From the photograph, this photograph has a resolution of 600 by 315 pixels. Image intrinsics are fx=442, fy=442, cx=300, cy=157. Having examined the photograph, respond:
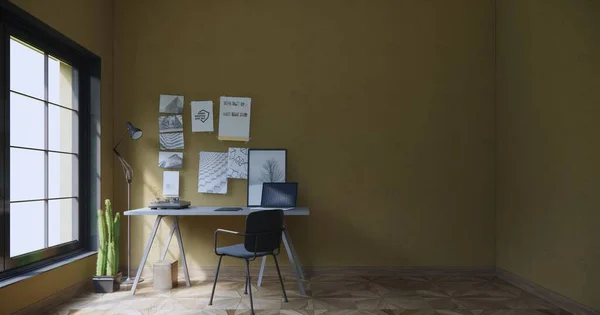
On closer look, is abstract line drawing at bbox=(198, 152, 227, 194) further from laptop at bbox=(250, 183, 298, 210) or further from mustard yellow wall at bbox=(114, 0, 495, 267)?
laptop at bbox=(250, 183, 298, 210)

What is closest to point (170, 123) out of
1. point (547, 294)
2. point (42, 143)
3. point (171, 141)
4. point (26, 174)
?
point (171, 141)

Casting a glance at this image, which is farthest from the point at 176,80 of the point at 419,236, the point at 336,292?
the point at 419,236

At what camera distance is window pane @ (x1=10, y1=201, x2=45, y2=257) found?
3.38 metres

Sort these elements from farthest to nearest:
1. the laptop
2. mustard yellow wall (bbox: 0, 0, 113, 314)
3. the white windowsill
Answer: the laptop < mustard yellow wall (bbox: 0, 0, 113, 314) < the white windowsill

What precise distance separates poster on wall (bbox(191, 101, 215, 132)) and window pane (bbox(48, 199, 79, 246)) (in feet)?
4.64

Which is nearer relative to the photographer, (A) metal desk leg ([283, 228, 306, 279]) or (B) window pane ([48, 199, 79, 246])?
(B) window pane ([48, 199, 79, 246])

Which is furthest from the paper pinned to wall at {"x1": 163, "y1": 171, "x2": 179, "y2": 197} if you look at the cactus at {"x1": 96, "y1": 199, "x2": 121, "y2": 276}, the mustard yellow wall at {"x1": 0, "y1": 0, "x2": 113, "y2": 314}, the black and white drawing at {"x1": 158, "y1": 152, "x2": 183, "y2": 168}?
the cactus at {"x1": 96, "y1": 199, "x2": 121, "y2": 276}

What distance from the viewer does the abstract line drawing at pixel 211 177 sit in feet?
15.7

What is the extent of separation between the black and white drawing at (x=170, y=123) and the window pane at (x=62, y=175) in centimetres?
92

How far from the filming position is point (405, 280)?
459 centimetres

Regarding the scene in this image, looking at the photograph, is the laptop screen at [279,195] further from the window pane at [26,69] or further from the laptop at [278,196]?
the window pane at [26,69]

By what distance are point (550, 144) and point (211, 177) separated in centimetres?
332

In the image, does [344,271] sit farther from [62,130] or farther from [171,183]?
[62,130]

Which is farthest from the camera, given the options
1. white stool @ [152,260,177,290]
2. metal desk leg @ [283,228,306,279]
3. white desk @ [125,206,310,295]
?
metal desk leg @ [283,228,306,279]
